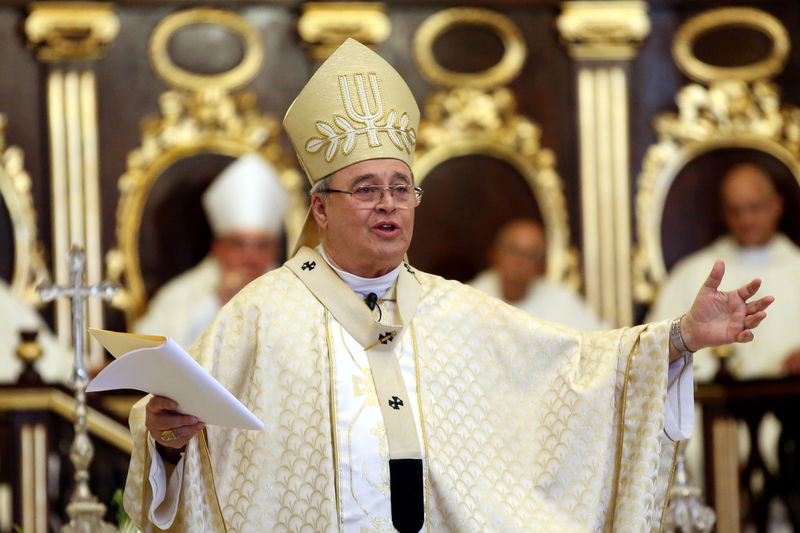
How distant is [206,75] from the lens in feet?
28.9

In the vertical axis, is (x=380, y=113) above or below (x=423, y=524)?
above

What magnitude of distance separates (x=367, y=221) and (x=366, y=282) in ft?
0.74

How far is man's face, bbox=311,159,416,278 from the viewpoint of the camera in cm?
434

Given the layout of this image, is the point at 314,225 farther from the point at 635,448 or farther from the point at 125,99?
the point at 125,99

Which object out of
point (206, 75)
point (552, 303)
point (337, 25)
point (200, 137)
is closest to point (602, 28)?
point (337, 25)

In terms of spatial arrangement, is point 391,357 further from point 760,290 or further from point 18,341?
point 760,290

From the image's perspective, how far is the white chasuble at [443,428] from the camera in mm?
4223

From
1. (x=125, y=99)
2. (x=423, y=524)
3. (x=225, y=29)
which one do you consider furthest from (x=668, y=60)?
(x=423, y=524)

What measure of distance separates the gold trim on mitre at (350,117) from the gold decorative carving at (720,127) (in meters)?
4.54

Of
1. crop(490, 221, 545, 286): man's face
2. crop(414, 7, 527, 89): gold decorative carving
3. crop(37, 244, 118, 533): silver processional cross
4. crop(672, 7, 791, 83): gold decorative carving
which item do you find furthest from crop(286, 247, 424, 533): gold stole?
crop(672, 7, 791, 83): gold decorative carving

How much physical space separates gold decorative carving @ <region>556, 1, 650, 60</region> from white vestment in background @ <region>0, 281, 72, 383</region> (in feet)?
11.4

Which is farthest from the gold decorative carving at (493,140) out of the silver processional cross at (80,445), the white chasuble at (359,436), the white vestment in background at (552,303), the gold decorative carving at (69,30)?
the white chasuble at (359,436)

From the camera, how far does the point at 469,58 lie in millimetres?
9031

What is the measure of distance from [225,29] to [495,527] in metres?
5.22
